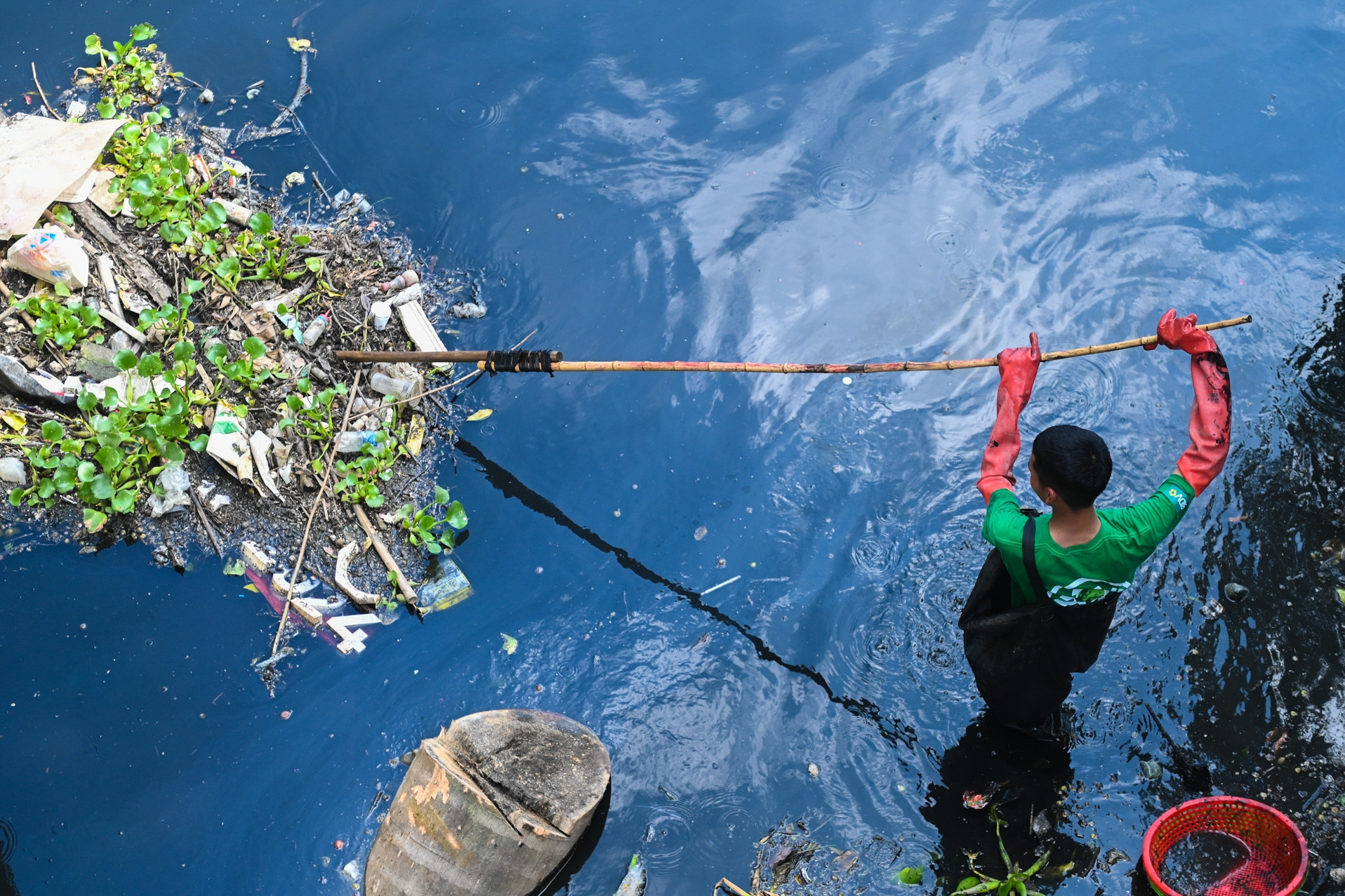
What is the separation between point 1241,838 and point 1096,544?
4.42 ft

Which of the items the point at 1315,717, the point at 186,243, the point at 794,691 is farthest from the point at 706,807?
Result: the point at 186,243

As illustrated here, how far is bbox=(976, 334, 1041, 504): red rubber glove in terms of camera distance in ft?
8.57

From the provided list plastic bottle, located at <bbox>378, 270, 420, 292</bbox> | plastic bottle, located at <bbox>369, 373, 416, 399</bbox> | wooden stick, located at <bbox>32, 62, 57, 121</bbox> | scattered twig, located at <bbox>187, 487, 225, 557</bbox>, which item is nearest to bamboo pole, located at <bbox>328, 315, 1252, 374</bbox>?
plastic bottle, located at <bbox>369, 373, 416, 399</bbox>

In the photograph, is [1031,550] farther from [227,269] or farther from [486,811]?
[227,269]

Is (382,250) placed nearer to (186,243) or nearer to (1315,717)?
(186,243)

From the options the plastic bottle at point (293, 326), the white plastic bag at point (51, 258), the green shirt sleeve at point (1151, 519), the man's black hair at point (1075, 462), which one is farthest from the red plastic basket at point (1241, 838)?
the white plastic bag at point (51, 258)

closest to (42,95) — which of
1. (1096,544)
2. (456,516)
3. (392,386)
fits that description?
(392,386)

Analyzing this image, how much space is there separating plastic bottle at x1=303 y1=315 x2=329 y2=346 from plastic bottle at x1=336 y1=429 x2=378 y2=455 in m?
0.49

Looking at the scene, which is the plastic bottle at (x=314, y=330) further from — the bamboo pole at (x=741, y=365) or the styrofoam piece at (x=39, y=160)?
the styrofoam piece at (x=39, y=160)

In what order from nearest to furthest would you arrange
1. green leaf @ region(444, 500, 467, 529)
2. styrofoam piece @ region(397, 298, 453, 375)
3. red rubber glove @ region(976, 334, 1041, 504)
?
1. red rubber glove @ region(976, 334, 1041, 504)
2. green leaf @ region(444, 500, 467, 529)
3. styrofoam piece @ region(397, 298, 453, 375)

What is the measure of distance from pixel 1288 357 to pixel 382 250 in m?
Result: 4.24

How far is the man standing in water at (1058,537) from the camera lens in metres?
2.35

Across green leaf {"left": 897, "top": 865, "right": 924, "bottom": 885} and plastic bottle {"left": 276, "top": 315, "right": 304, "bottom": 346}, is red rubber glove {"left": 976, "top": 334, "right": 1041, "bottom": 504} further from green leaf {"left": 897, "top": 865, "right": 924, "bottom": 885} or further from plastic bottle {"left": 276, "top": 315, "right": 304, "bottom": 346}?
plastic bottle {"left": 276, "top": 315, "right": 304, "bottom": 346}

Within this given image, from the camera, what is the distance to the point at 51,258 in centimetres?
362
